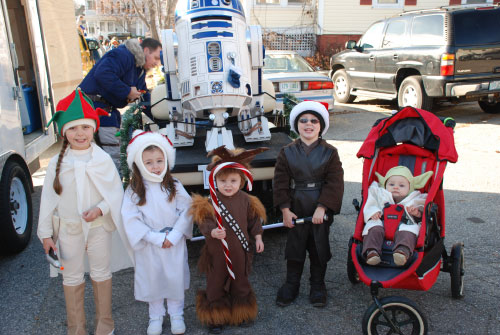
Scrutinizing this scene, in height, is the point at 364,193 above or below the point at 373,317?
above

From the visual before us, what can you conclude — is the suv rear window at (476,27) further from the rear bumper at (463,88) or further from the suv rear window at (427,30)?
the rear bumper at (463,88)

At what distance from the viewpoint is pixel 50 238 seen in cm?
283

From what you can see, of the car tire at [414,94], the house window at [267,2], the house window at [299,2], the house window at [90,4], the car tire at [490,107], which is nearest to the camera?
the car tire at [414,94]

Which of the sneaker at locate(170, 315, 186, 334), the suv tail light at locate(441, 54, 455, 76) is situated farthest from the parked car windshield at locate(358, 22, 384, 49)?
the sneaker at locate(170, 315, 186, 334)

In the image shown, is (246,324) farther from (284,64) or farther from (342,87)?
(342,87)

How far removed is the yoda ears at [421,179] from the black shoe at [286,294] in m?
1.26

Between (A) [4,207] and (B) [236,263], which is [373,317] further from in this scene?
(A) [4,207]

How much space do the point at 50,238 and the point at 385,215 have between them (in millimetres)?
2350

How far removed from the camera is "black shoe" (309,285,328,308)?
3.31m

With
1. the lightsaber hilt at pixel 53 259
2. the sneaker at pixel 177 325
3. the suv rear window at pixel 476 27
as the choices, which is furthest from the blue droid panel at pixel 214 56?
the suv rear window at pixel 476 27

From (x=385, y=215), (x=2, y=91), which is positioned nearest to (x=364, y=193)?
(x=385, y=215)

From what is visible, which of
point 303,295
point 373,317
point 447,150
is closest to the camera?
point 373,317

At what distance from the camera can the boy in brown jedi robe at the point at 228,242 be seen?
295cm

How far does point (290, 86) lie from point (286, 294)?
5930 mm
